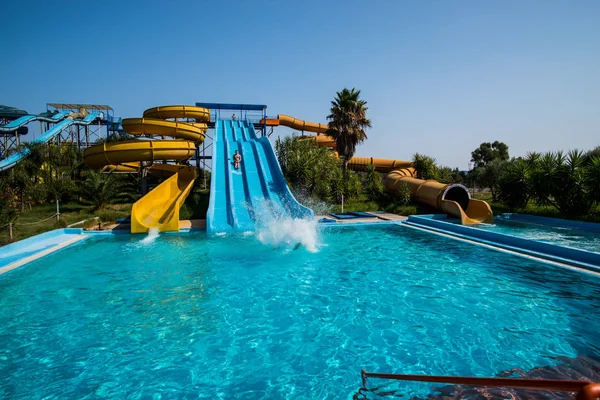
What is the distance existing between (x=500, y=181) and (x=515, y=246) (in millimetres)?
9446

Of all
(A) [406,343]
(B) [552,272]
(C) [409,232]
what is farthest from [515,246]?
(A) [406,343]

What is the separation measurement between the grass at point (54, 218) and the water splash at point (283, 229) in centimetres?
632

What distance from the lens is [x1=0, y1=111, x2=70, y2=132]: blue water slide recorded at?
23.4 metres

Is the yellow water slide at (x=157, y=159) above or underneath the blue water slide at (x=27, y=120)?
underneath

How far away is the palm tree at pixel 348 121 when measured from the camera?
69.5ft

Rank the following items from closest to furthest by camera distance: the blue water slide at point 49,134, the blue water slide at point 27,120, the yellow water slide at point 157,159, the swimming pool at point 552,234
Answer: the swimming pool at point 552,234 → the yellow water slide at point 157,159 → the blue water slide at point 49,134 → the blue water slide at point 27,120

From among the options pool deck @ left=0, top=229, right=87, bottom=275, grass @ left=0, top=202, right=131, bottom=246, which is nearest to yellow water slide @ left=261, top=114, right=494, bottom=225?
grass @ left=0, top=202, right=131, bottom=246

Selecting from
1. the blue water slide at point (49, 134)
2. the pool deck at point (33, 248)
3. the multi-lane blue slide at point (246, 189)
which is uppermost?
the blue water slide at point (49, 134)

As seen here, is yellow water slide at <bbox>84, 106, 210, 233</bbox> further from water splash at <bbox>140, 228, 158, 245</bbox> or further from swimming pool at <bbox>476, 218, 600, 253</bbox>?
swimming pool at <bbox>476, 218, 600, 253</bbox>

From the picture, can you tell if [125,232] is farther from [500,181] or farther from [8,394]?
[500,181]

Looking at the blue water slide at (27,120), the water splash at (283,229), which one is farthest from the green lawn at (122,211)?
the blue water slide at (27,120)

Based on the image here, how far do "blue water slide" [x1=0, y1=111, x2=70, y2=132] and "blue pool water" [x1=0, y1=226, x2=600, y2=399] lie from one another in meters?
21.1

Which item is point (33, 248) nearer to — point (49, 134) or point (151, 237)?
point (151, 237)

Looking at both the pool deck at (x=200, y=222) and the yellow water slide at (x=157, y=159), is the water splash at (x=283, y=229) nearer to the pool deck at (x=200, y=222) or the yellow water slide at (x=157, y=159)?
the pool deck at (x=200, y=222)
